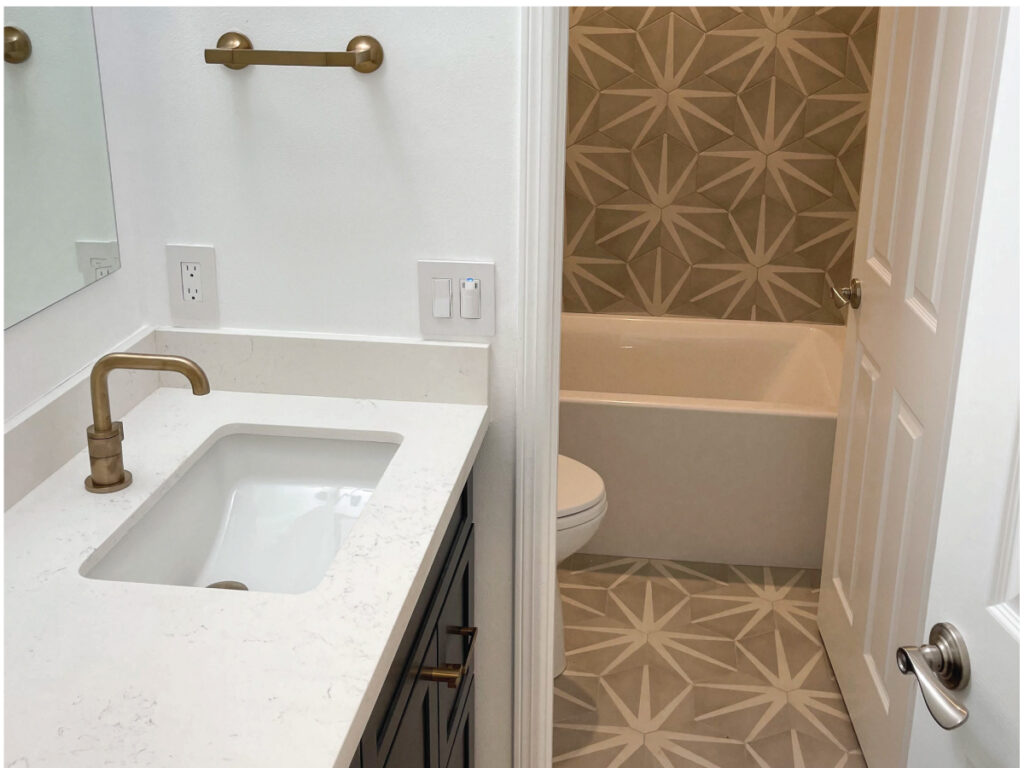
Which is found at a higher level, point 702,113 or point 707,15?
point 707,15

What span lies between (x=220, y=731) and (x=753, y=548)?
7.77 ft

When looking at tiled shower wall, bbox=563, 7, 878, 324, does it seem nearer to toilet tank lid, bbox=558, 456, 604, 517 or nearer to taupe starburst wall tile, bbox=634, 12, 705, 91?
taupe starburst wall tile, bbox=634, 12, 705, 91

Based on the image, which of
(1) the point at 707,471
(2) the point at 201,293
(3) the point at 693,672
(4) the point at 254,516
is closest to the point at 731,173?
(1) the point at 707,471

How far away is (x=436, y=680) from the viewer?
145cm

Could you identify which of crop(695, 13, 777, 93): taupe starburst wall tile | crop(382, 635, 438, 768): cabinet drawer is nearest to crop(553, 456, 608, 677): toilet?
crop(382, 635, 438, 768): cabinet drawer

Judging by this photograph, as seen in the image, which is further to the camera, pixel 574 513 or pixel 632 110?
pixel 632 110

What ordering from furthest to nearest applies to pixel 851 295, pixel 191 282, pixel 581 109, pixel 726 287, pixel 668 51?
pixel 726 287 → pixel 581 109 → pixel 668 51 → pixel 851 295 → pixel 191 282

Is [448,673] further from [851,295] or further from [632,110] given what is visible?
[632,110]

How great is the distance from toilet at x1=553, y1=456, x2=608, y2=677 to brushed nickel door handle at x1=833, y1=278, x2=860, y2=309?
0.71 meters

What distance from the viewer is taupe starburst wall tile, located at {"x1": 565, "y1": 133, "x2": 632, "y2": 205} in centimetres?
351

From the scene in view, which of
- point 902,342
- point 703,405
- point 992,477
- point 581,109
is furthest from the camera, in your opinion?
point 581,109

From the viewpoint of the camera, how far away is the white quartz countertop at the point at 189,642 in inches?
36.3

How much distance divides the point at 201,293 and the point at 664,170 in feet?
7.01

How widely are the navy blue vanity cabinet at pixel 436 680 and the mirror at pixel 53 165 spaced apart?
0.65 m
